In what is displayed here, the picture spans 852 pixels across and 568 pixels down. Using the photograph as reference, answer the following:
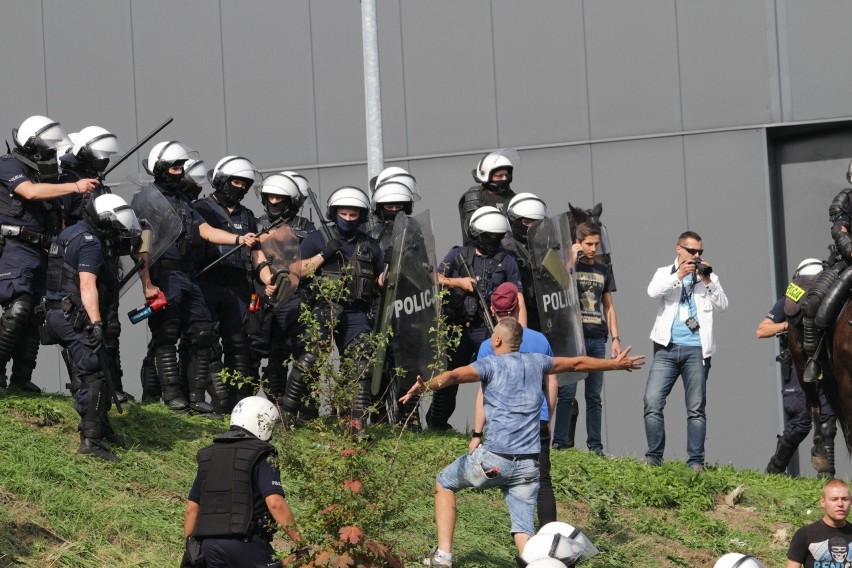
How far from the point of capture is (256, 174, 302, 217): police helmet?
11.4m

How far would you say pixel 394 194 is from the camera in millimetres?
11570

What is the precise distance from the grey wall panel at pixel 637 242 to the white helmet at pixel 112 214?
752 cm

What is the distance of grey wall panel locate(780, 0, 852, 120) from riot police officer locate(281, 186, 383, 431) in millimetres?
6557

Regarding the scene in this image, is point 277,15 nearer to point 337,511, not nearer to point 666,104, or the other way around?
point 666,104

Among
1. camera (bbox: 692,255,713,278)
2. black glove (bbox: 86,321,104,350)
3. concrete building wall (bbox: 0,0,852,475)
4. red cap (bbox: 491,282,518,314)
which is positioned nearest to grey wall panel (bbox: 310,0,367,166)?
concrete building wall (bbox: 0,0,852,475)

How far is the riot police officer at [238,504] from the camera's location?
688 centimetres

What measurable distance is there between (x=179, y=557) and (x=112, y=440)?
5.87 feet

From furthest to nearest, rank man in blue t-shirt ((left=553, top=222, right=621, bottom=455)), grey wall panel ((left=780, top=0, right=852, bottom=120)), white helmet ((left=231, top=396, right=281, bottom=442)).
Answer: grey wall panel ((left=780, top=0, right=852, bottom=120))
man in blue t-shirt ((left=553, top=222, right=621, bottom=455))
white helmet ((left=231, top=396, right=281, bottom=442))

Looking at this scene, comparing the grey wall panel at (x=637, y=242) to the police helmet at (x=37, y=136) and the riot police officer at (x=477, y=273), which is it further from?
the police helmet at (x=37, y=136)

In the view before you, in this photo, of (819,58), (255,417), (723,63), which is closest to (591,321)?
(255,417)

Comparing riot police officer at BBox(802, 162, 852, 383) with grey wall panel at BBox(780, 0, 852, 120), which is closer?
riot police officer at BBox(802, 162, 852, 383)

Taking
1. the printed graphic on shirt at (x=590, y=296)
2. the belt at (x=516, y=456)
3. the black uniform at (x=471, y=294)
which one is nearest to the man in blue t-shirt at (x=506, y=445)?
the belt at (x=516, y=456)

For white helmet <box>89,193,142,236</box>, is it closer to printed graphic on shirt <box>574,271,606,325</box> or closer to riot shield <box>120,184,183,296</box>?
riot shield <box>120,184,183,296</box>

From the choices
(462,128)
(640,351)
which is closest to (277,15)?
(462,128)
